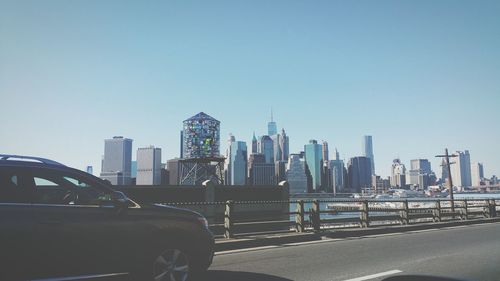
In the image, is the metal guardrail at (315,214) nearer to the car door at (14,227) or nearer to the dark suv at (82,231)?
the dark suv at (82,231)

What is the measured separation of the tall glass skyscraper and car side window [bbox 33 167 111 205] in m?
69.1

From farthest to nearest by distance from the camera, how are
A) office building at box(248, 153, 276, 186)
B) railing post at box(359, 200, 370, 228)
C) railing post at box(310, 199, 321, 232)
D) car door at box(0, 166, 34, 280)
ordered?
office building at box(248, 153, 276, 186)
railing post at box(359, 200, 370, 228)
railing post at box(310, 199, 321, 232)
car door at box(0, 166, 34, 280)

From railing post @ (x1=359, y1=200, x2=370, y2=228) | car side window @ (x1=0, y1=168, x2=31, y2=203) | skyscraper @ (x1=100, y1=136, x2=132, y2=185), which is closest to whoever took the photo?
car side window @ (x1=0, y1=168, x2=31, y2=203)

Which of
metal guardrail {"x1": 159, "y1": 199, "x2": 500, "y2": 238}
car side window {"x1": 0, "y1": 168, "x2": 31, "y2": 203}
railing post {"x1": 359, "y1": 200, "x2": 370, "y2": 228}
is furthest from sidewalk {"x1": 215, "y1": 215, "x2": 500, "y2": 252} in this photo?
car side window {"x1": 0, "y1": 168, "x2": 31, "y2": 203}

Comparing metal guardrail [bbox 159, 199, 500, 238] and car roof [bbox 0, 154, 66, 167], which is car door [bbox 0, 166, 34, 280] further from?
metal guardrail [bbox 159, 199, 500, 238]

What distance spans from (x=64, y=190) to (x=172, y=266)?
6.14ft

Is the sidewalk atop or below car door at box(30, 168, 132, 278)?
below

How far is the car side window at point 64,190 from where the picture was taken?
18.2 feet

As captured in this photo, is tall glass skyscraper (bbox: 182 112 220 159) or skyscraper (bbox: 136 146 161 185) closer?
tall glass skyscraper (bbox: 182 112 220 159)

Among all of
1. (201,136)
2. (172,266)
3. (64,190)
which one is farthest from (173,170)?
(64,190)

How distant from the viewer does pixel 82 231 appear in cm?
552

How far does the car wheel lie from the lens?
20.0 ft

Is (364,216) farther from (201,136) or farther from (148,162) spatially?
(148,162)

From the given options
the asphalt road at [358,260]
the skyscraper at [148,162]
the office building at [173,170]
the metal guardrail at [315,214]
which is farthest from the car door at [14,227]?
the skyscraper at [148,162]
